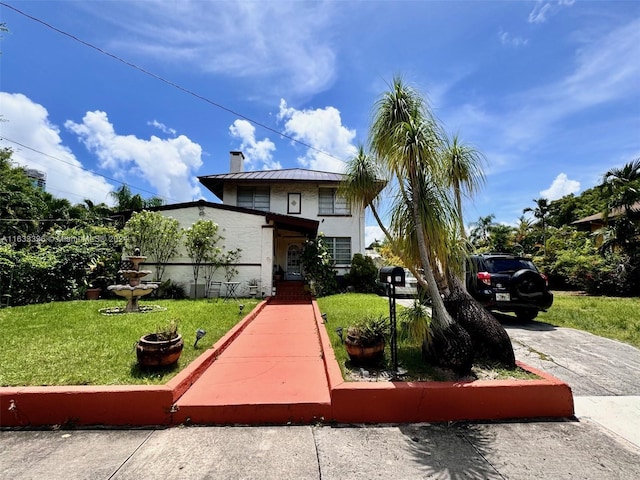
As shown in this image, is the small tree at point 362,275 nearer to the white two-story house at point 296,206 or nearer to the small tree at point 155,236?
the white two-story house at point 296,206

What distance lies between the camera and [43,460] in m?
2.40

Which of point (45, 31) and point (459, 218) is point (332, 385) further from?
point (45, 31)

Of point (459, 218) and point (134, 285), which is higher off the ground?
point (459, 218)

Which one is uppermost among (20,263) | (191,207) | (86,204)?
(86,204)

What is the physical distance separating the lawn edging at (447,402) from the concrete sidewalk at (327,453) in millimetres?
116

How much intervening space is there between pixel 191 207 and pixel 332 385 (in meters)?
11.2

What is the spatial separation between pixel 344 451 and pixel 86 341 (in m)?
4.90

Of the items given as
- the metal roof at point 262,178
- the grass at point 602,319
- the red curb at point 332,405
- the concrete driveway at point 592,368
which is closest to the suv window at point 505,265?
the concrete driveway at point 592,368

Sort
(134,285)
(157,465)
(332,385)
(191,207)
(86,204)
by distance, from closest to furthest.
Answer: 1. (157,465)
2. (332,385)
3. (134,285)
4. (191,207)
5. (86,204)

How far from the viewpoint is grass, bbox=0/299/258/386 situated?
3.55 m

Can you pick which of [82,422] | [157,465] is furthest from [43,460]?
[157,465]

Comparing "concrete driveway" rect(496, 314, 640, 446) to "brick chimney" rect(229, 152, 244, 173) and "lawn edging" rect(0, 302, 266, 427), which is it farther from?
"brick chimney" rect(229, 152, 244, 173)

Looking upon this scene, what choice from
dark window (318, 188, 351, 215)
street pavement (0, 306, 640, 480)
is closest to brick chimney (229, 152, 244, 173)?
dark window (318, 188, 351, 215)

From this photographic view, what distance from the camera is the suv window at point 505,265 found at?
24.2ft
